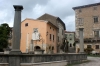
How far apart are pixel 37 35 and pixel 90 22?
48.5ft

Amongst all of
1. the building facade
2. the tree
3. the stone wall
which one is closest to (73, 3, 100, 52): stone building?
the building facade

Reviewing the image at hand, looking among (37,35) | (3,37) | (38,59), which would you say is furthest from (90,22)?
(38,59)

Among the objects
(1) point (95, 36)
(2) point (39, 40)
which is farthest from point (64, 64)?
(1) point (95, 36)

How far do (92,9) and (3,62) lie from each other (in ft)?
110

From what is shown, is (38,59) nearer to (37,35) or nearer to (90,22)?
(37,35)

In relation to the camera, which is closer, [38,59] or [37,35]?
[38,59]

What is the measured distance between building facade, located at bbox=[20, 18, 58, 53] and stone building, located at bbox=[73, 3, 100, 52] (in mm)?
8863

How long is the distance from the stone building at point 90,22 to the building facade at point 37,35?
8863mm

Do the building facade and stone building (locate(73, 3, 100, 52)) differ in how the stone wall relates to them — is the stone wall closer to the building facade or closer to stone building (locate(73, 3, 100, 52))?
the building facade

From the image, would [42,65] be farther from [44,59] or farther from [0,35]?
[0,35]

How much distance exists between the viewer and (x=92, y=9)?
41.1 meters

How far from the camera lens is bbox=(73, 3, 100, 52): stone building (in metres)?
39.8

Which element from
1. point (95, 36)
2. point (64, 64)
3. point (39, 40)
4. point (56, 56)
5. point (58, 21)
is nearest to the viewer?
point (56, 56)

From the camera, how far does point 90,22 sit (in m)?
41.5
